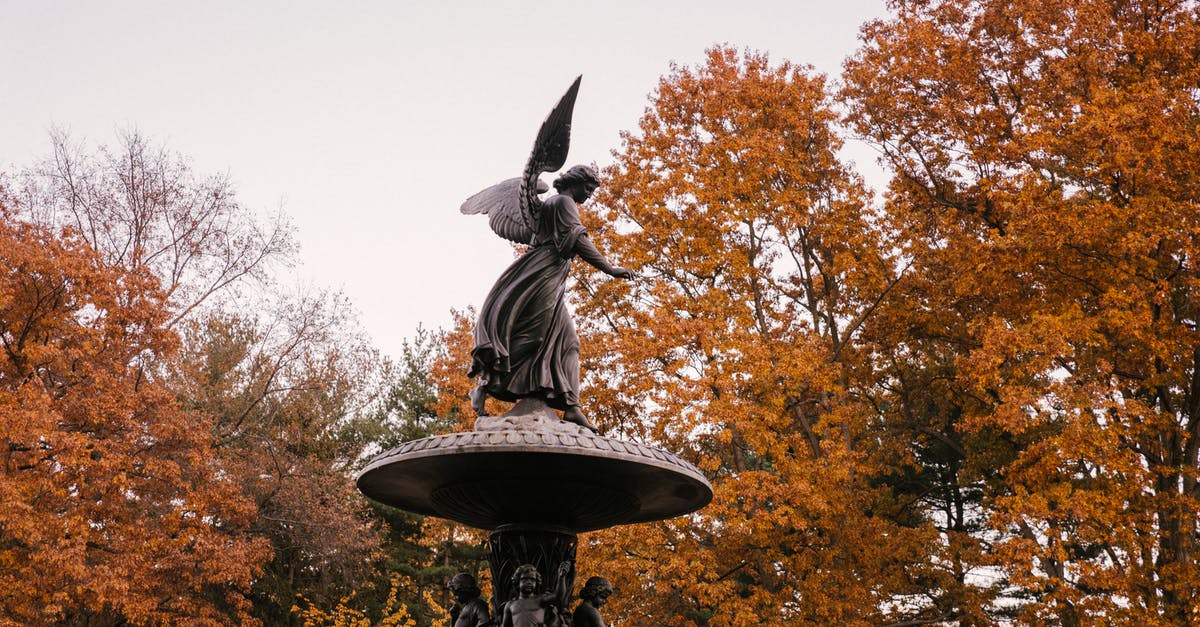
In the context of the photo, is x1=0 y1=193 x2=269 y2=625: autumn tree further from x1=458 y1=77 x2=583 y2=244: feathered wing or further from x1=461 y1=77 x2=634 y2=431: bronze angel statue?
x1=461 y1=77 x2=634 y2=431: bronze angel statue

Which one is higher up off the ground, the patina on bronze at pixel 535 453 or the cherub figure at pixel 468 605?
the patina on bronze at pixel 535 453

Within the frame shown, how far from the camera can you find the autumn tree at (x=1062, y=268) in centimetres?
1159

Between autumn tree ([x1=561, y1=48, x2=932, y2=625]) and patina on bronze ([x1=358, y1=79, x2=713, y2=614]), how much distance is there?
696 centimetres

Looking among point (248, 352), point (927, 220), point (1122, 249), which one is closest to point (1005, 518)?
point (1122, 249)

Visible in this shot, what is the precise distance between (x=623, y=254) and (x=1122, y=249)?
780 cm

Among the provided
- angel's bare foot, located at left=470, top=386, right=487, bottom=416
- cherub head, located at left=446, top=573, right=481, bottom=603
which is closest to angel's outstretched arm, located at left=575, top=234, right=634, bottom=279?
angel's bare foot, located at left=470, top=386, right=487, bottom=416

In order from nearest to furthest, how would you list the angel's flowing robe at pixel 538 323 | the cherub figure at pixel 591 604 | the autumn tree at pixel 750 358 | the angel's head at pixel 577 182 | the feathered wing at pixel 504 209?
the cherub figure at pixel 591 604
the angel's flowing robe at pixel 538 323
the angel's head at pixel 577 182
the feathered wing at pixel 504 209
the autumn tree at pixel 750 358

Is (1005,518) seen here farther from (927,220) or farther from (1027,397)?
(927,220)

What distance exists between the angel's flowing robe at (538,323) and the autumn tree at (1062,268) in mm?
6852

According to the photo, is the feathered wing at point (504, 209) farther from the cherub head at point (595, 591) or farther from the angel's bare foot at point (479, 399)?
the cherub head at point (595, 591)

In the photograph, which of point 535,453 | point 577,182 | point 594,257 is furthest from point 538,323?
point 535,453

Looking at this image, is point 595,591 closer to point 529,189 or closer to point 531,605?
point 531,605

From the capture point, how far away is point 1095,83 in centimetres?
1341

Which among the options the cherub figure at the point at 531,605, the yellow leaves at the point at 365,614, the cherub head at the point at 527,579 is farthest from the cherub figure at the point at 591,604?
the yellow leaves at the point at 365,614
